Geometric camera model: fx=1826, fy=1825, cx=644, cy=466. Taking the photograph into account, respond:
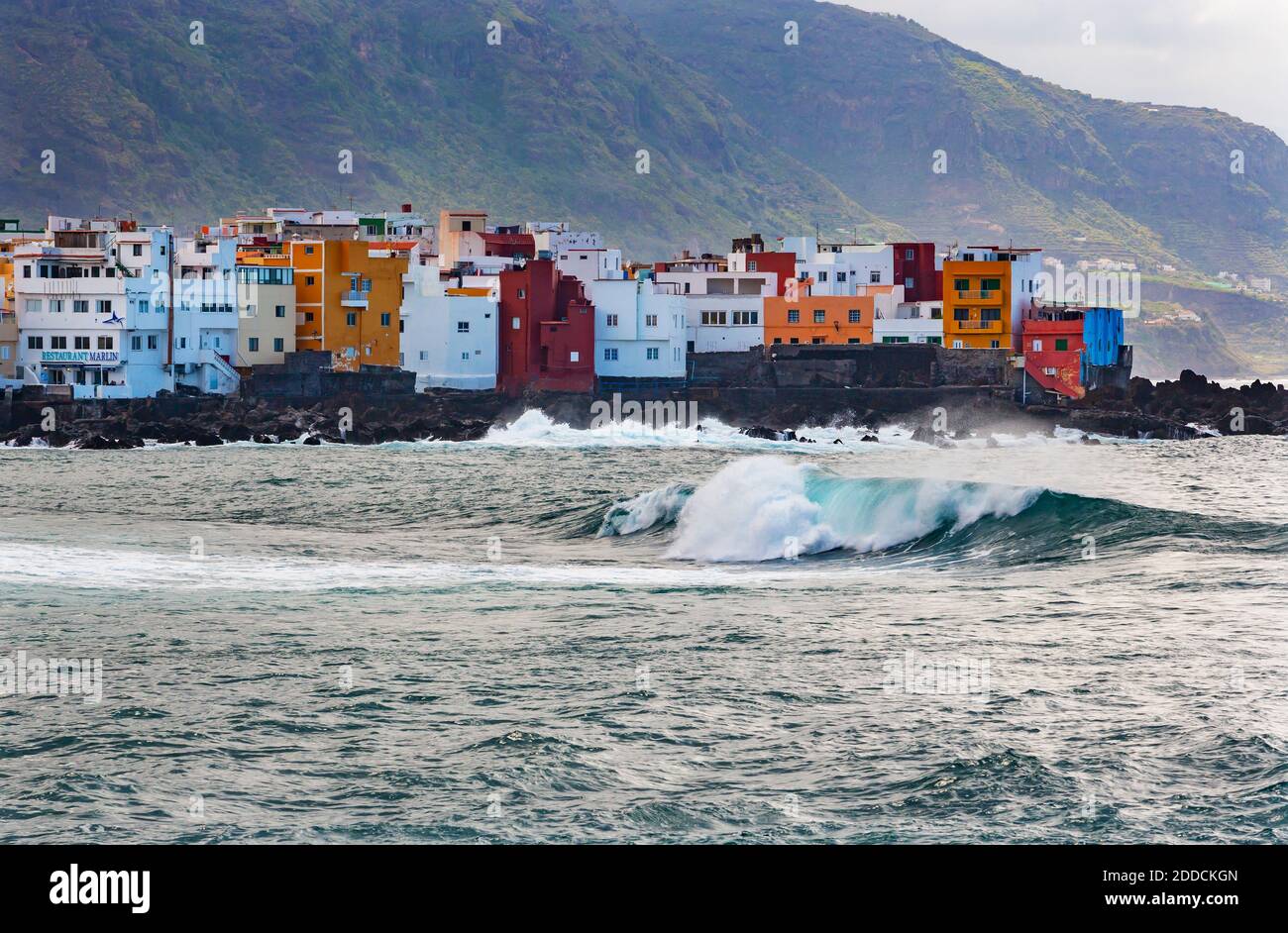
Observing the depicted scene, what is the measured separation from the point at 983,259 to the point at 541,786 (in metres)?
77.4

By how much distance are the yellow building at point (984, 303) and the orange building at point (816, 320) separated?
154 inches

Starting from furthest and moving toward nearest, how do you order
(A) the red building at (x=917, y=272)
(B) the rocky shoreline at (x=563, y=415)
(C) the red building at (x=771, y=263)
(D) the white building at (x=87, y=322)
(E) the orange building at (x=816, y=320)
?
(A) the red building at (x=917, y=272)
(C) the red building at (x=771, y=263)
(E) the orange building at (x=816, y=320)
(D) the white building at (x=87, y=322)
(B) the rocky shoreline at (x=563, y=415)

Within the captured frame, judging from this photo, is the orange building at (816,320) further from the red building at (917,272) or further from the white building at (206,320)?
the white building at (206,320)

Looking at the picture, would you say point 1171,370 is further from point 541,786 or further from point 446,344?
point 541,786

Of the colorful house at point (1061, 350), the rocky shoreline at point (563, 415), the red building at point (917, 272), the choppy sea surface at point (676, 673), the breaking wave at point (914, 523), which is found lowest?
the choppy sea surface at point (676, 673)

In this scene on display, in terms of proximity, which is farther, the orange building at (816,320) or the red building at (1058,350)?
the orange building at (816,320)

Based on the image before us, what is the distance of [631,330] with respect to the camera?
80562 millimetres

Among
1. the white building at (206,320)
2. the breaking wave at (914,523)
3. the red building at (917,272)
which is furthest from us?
the red building at (917,272)

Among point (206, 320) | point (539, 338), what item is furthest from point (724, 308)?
point (206, 320)

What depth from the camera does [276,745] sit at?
547 inches

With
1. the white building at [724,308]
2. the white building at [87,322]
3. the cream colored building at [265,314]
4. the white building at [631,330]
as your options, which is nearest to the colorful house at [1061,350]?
the white building at [724,308]

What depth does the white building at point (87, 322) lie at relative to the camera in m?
71.0

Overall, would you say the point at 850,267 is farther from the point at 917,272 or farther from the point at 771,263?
the point at 771,263
